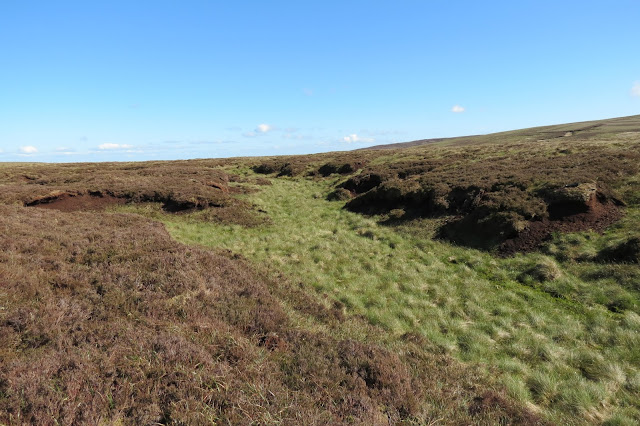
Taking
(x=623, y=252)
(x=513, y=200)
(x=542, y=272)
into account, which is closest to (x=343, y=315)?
(x=542, y=272)

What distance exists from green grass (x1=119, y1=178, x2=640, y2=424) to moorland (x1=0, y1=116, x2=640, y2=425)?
2.5 inches

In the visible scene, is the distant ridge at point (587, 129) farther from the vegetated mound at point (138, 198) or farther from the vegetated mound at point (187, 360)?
the vegetated mound at point (187, 360)

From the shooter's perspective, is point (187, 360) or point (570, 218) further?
point (570, 218)

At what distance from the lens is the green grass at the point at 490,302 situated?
257 inches

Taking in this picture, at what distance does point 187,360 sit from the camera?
5191 mm

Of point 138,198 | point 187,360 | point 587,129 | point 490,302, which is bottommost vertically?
point 490,302

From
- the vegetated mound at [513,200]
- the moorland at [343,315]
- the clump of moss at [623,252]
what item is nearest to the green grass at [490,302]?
the moorland at [343,315]

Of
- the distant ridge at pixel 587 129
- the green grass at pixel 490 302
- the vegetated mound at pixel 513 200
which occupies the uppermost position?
the distant ridge at pixel 587 129

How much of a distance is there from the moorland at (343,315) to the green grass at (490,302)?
0.06m

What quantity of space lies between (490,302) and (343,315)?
5.60 m

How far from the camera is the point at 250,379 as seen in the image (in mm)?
5062

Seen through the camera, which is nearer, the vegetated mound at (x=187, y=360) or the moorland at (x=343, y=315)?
the vegetated mound at (x=187, y=360)

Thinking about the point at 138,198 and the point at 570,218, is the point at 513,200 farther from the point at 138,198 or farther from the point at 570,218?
the point at 138,198

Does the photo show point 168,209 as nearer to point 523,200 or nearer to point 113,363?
point 113,363
